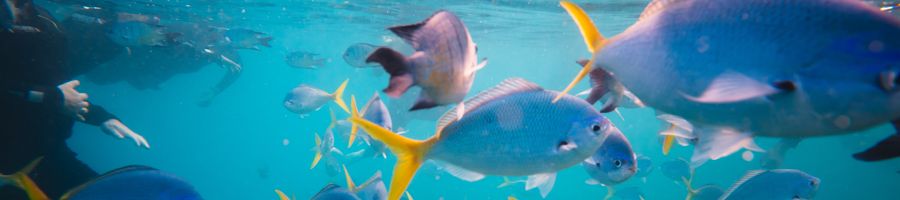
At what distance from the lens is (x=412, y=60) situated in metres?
1.52

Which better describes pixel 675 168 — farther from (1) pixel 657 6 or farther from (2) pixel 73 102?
(2) pixel 73 102

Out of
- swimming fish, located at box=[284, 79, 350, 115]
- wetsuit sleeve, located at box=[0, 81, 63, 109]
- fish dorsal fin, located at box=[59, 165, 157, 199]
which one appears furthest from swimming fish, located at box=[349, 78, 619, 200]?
wetsuit sleeve, located at box=[0, 81, 63, 109]

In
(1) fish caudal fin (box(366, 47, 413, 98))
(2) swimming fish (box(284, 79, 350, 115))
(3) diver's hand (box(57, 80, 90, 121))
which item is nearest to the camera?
(1) fish caudal fin (box(366, 47, 413, 98))

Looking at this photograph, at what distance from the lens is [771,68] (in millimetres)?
1159

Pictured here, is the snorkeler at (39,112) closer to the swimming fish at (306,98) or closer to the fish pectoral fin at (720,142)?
the swimming fish at (306,98)

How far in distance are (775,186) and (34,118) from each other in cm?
928

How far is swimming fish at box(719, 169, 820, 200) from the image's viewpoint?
9.92 ft

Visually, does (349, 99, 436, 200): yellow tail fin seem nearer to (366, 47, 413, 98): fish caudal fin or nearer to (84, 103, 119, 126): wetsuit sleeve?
(366, 47, 413, 98): fish caudal fin

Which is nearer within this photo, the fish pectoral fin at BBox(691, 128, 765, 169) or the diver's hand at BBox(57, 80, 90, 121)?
the fish pectoral fin at BBox(691, 128, 765, 169)

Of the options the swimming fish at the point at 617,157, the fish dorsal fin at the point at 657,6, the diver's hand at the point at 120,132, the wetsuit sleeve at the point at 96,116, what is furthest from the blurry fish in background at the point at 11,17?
the fish dorsal fin at the point at 657,6

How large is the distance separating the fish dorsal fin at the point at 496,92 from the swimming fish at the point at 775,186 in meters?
2.29

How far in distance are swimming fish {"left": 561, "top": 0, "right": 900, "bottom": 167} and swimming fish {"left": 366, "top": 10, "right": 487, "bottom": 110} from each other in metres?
0.46

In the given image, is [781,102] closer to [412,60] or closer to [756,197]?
[412,60]

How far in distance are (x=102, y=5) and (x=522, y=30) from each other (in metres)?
22.0
